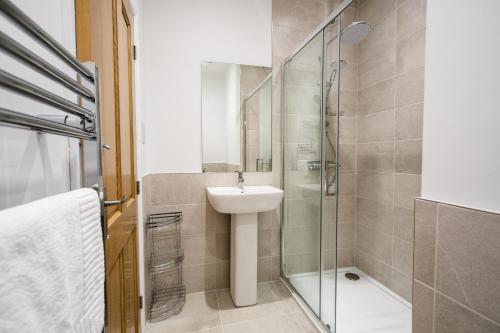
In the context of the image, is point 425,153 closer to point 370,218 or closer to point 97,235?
point 97,235

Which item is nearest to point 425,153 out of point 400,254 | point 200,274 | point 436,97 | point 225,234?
point 436,97

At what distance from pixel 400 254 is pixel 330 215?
2.95 ft

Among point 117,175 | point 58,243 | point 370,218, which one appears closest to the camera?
point 58,243

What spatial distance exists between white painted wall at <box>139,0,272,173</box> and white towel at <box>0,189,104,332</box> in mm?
1395

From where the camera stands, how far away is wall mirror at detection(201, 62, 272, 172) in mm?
1929

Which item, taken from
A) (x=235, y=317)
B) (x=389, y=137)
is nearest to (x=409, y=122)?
(x=389, y=137)

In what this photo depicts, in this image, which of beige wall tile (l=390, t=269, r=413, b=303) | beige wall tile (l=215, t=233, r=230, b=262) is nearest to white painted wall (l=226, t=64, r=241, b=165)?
beige wall tile (l=215, t=233, r=230, b=262)

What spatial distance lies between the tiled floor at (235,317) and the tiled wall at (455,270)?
1.01 meters

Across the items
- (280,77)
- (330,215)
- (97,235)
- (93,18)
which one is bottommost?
(330,215)

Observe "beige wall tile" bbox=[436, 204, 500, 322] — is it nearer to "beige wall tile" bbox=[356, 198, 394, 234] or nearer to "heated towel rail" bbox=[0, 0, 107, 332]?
"heated towel rail" bbox=[0, 0, 107, 332]

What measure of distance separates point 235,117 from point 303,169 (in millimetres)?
745

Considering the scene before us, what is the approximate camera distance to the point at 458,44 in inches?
25.5

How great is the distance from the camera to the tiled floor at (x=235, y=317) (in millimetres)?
1520

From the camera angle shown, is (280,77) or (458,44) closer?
(458,44)
